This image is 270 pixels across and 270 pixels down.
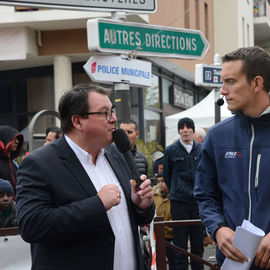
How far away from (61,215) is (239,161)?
1.01 metres

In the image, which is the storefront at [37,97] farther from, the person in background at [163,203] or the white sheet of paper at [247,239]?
the white sheet of paper at [247,239]

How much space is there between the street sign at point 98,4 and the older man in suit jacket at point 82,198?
198 cm

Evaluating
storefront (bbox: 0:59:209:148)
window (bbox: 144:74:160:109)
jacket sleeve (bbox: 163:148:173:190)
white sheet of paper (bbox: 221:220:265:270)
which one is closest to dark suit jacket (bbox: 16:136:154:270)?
white sheet of paper (bbox: 221:220:265:270)

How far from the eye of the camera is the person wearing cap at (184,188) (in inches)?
333

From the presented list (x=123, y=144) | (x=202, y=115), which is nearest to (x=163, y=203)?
(x=123, y=144)

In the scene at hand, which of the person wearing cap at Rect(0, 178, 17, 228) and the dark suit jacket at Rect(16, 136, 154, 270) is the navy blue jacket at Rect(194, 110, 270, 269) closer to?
the dark suit jacket at Rect(16, 136, 154, 270)

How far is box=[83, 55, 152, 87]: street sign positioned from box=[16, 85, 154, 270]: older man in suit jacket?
257cm

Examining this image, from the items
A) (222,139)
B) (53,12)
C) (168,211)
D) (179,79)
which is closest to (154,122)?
(179,79)

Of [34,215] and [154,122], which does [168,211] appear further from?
[154,122]

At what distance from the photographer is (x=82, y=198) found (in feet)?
11.0

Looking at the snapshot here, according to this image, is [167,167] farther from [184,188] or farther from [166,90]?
[166,90]

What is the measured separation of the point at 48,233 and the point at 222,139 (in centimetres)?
110

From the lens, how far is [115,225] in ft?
11.4

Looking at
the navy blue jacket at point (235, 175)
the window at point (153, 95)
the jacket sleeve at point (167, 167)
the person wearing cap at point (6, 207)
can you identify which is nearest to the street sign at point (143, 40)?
the person wearing cap at point (6, 207)
